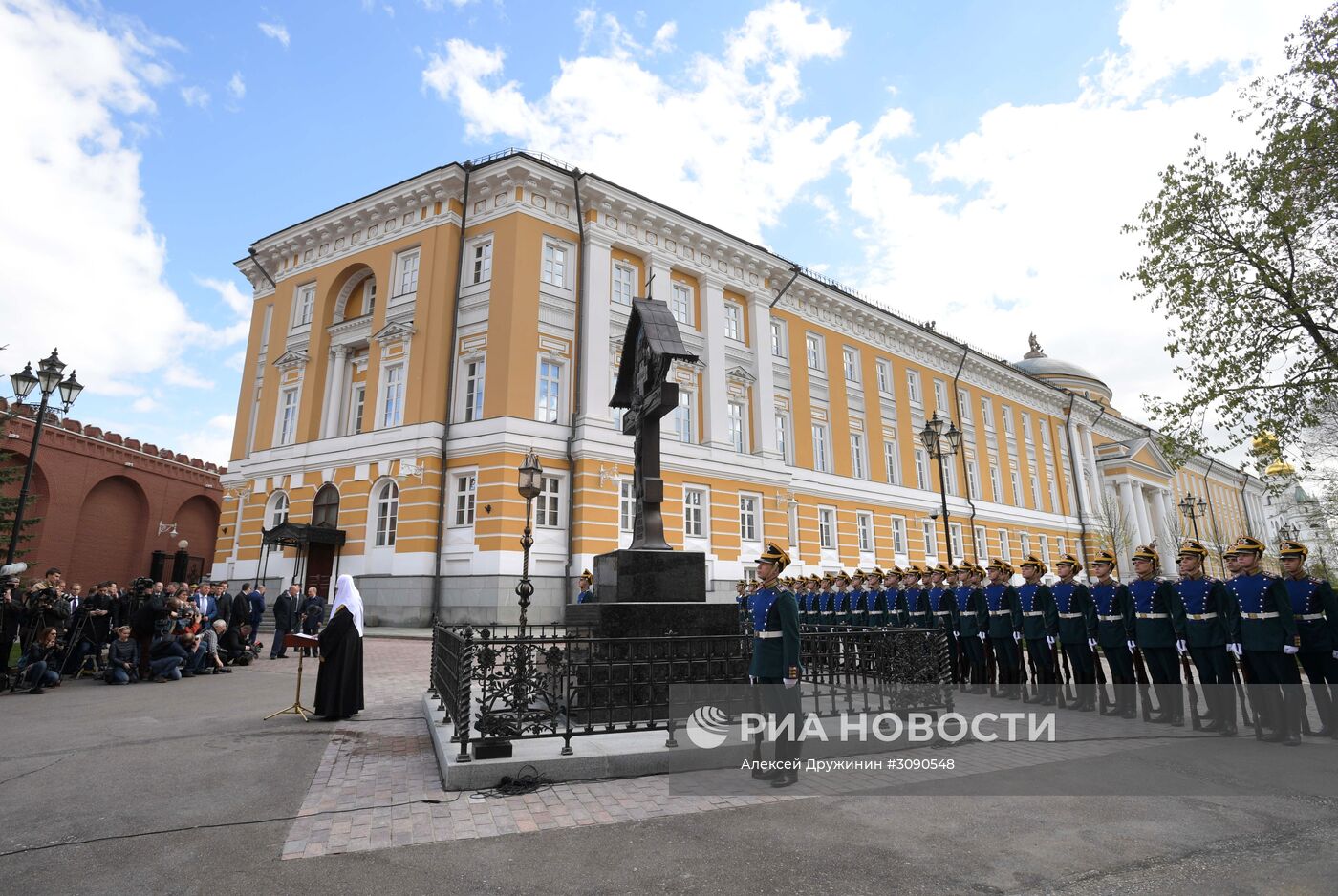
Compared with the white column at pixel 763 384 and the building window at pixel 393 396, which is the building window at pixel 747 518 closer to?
the white column at pixel 763 384

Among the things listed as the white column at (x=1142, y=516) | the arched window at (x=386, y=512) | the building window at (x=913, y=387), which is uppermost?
the building window at (x=913, y=387)

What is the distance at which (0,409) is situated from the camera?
2314 cm

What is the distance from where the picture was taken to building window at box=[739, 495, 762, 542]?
25.5 meters

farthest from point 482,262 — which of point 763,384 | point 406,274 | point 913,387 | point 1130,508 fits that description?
point 1130,508

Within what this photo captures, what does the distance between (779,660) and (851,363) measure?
96.3 ft

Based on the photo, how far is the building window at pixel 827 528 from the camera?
28969mm

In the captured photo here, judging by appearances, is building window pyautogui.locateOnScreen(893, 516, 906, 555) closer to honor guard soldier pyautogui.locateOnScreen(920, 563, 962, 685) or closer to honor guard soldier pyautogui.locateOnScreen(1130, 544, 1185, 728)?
honor guard soldier pyautogui.locateOnScreen(920, 563, 962, 685)

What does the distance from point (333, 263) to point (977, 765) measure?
2760 centimetres

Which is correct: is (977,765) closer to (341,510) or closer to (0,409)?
(341,510)

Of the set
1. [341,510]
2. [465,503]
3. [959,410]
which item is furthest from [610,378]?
[959,410]

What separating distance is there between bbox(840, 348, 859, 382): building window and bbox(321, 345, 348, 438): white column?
22335mm

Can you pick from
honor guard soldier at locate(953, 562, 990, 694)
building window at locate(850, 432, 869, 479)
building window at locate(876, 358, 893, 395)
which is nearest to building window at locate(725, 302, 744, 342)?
building window at locate(850, 432, 869, 479)

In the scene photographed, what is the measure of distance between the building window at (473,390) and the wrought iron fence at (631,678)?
14.9 meters

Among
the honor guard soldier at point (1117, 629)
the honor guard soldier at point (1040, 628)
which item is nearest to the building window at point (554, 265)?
the honor guard soldier at point (1040, 628)
